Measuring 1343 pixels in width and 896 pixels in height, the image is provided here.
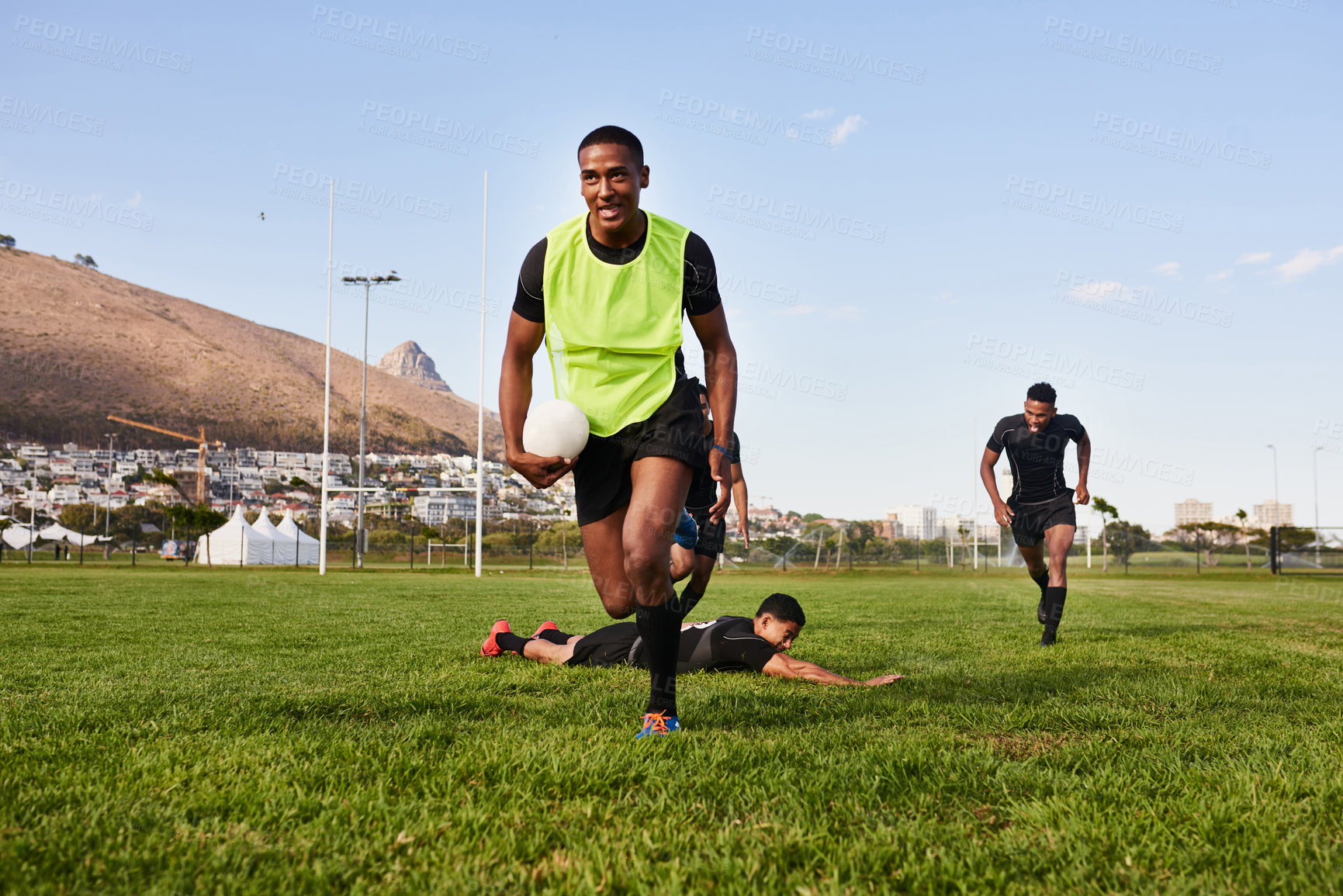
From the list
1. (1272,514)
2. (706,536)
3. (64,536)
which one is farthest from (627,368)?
(1272,514)

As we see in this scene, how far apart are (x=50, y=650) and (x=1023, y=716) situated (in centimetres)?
662

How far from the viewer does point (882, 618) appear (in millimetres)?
10305

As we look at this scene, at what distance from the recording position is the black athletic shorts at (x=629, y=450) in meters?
3.68

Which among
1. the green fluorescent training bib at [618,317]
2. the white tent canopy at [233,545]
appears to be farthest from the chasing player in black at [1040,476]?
the white tent canopy at [233,545]

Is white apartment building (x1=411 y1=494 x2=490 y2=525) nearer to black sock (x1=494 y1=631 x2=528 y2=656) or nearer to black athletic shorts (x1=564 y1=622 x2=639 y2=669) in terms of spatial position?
black sock (x1=494 y1=631 x2=528 y2=656)

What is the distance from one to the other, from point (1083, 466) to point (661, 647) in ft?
19.8

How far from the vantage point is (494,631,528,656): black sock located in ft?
19.6

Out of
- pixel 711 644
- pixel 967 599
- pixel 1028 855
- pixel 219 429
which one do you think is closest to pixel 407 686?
pixel 711 644

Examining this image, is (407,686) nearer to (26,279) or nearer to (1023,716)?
(1023,716)

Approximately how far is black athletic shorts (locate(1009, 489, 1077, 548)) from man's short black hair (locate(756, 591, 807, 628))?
346 centimetres

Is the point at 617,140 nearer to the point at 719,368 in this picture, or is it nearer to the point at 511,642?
the point at 719,368

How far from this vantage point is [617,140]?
3596 millimetres

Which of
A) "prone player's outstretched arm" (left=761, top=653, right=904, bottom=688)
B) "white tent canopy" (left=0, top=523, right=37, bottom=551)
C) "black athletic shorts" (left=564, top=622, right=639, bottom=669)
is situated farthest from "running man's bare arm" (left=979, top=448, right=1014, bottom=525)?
"white tent canopy" (left=0, top=523, right=37, bottom=551)

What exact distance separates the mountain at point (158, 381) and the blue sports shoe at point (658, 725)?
341 feet
